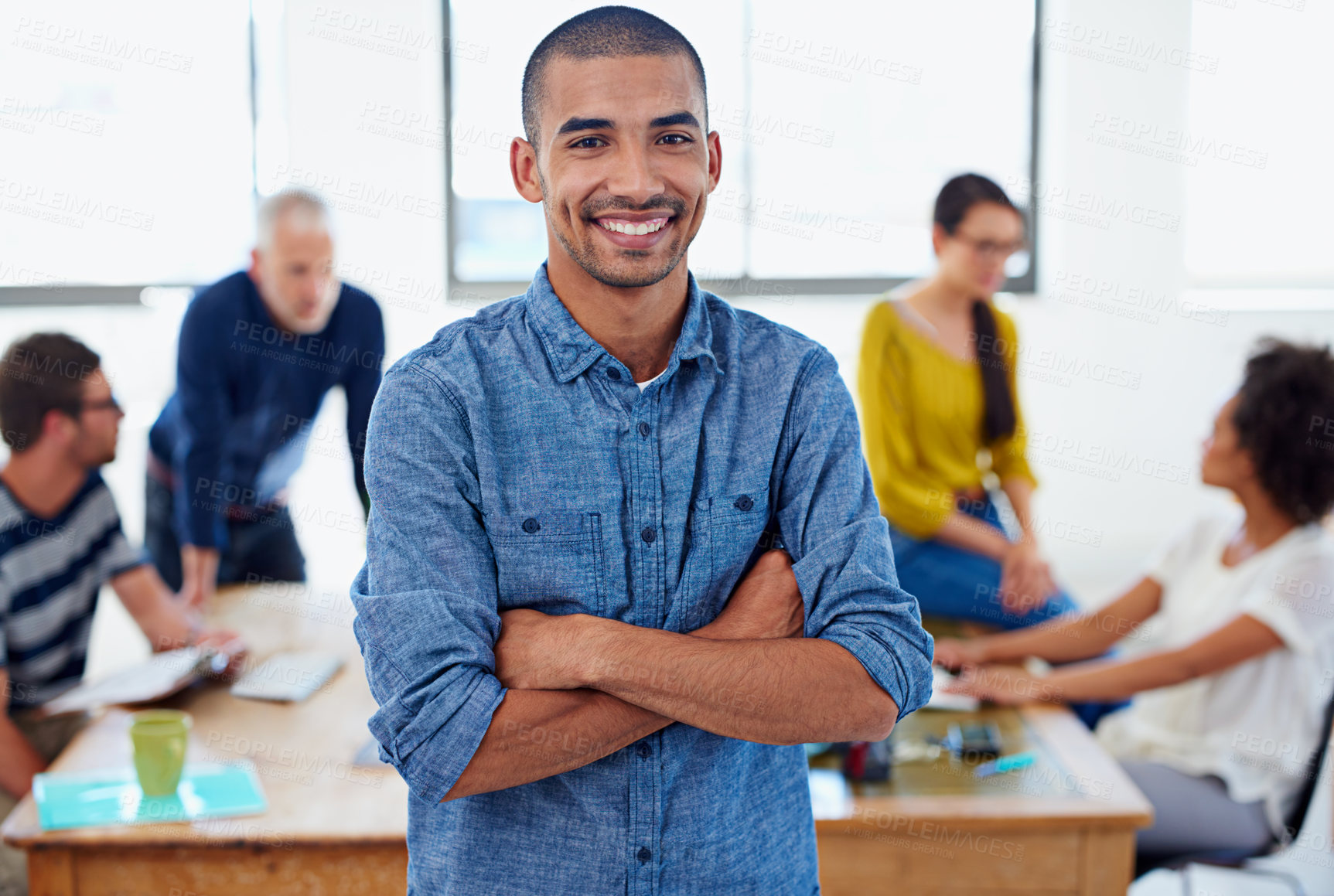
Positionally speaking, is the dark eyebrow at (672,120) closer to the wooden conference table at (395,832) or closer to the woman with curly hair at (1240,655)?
the wooden conference table at (395,832)

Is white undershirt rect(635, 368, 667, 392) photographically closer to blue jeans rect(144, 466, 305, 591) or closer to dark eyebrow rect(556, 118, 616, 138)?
dark eyebrow rect(556, 118, 616, 138)

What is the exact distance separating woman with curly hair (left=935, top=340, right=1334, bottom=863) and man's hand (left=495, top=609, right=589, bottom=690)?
4.11 feet

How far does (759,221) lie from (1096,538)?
2.21 metres

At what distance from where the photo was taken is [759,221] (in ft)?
17.5

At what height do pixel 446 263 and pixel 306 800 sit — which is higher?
pixel 446 263

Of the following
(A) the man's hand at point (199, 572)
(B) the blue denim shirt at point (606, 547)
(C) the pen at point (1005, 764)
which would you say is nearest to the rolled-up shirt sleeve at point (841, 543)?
(B) the blue denim shirt at point (606, 547)

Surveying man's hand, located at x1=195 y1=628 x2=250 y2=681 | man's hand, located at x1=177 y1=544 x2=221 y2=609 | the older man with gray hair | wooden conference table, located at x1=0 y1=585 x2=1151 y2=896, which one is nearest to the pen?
wooden conference table, located at x1=0 y1=585 x2=1151 y2=896

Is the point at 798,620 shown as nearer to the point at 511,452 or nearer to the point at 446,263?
the point at 511,452

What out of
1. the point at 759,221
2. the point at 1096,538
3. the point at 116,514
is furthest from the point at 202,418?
the point at 1096,538

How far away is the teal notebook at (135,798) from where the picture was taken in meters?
1.70

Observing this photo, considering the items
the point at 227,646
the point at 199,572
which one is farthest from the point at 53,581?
the point at 199,572

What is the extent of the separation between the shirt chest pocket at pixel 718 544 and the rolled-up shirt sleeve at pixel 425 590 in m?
0.22

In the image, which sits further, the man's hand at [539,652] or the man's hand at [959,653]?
the man's hand at [959,653]

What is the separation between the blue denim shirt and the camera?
45.9 inches
